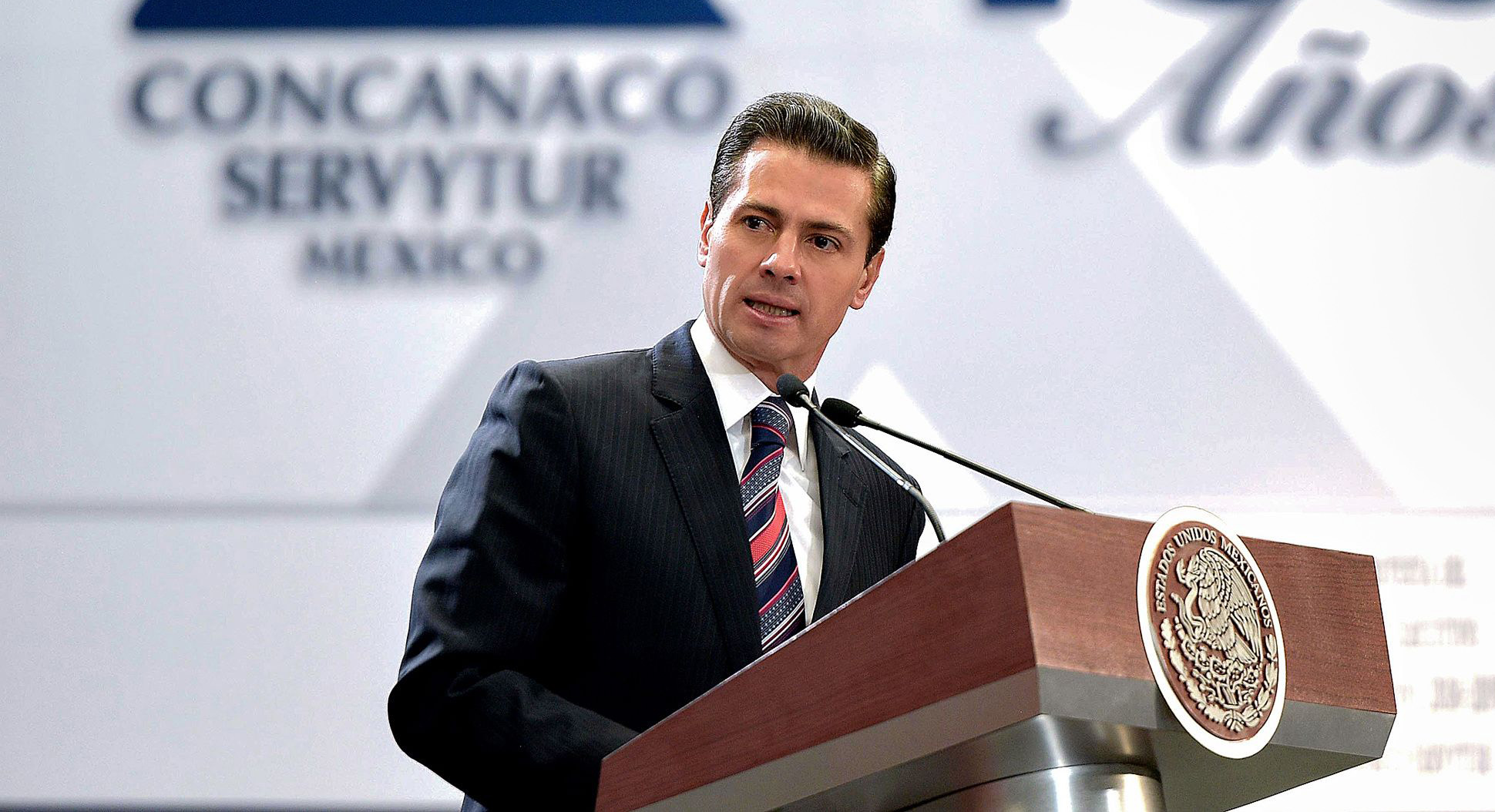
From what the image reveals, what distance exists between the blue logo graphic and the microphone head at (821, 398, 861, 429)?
6.56 ft

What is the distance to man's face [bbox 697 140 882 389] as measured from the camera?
2031 millimetres

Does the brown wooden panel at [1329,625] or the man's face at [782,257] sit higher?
the man's face at [782,257]

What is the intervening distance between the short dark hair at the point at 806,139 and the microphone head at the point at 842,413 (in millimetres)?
498

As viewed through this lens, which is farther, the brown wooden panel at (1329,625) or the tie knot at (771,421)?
the tie knot at (771,421)

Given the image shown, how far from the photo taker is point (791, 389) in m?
1.75

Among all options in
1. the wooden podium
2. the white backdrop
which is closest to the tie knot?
the wooden podium

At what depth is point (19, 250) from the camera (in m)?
3.47

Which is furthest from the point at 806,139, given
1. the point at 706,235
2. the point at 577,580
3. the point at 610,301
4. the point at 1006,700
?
the point at 610,301

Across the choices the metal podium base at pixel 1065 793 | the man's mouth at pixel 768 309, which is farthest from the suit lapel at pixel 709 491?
the metal podium base at pixel 1065 793

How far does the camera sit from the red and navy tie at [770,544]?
178 cm

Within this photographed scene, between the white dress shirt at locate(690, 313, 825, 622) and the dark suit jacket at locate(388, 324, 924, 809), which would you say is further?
the white dress shirt at locate(690, 313, 825, 622)

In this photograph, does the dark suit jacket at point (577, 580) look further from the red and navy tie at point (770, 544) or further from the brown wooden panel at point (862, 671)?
the brown wooden panel at point (862, 671)

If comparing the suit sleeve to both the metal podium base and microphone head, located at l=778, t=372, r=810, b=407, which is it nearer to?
microphone head, located at l=778, t=372, r=810, b=407

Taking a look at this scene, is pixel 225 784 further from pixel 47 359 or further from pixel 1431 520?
pixel 1431 520
